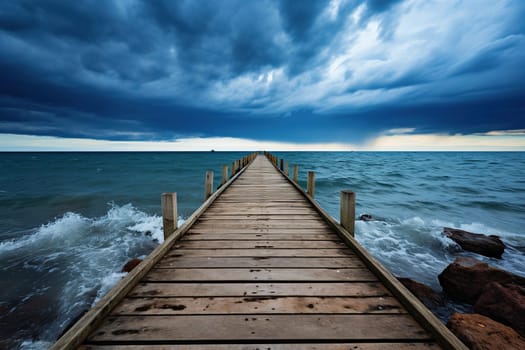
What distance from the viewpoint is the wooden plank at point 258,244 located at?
3.17 m

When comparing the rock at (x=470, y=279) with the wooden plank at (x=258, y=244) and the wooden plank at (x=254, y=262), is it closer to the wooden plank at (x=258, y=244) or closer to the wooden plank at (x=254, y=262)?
the wooden plank at (x=258, y=244)

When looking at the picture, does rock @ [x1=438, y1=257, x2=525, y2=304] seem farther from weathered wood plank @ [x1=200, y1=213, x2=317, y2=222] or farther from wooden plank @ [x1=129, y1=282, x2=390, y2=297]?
wooden plank @ [x1=129, y1=282, x2=390, y2=297]

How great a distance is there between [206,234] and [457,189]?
25.3 m

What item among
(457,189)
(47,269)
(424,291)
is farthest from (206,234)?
(457,189)

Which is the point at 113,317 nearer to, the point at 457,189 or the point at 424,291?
the point at 424,291

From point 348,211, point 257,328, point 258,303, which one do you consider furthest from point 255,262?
point 348,211

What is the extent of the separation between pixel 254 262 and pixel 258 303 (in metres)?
0.74

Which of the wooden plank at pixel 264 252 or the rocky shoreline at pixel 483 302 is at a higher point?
the wooden plank at pixel 264 252

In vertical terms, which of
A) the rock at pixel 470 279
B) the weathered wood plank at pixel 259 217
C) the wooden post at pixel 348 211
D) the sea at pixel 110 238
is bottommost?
the sea at pixel 110 238

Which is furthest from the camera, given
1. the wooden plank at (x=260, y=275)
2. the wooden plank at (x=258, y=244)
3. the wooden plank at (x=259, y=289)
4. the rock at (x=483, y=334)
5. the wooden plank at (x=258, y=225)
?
the wooden plank at (x=258, y=225)

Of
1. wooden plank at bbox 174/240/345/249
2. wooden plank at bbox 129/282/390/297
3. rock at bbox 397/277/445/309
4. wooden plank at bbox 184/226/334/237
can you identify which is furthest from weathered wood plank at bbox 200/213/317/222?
rock at bbox 397/277/445/309

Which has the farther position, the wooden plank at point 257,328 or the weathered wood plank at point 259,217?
the weathered wood plank at point 259,217

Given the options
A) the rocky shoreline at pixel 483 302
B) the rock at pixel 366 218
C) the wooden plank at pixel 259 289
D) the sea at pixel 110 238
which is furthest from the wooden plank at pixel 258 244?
the rock at pixel 366 218

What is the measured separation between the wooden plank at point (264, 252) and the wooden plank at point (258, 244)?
93mm
